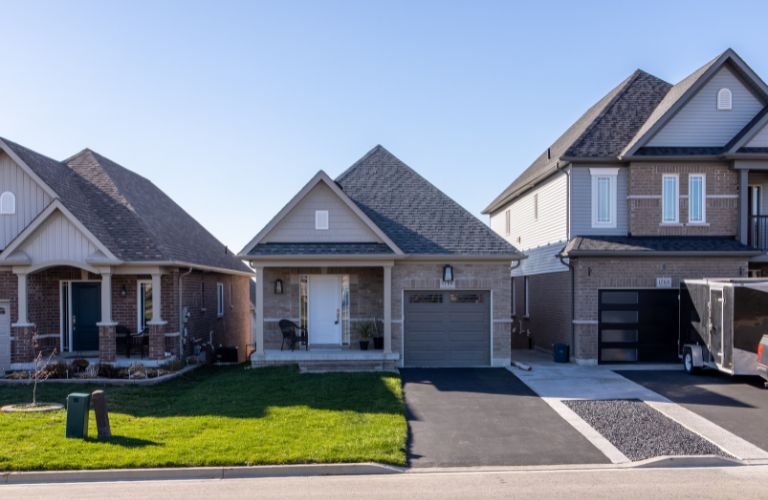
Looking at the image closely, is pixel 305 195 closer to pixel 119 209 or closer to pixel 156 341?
pixel 156 341

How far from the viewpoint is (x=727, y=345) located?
14.6 meters

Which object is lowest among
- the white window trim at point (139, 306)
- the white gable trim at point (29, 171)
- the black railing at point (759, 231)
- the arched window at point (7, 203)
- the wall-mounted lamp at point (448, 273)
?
the white window trim at point (139, 306)

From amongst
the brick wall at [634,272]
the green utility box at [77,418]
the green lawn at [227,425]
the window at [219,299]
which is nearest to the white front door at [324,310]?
the green lawn at [227,425]

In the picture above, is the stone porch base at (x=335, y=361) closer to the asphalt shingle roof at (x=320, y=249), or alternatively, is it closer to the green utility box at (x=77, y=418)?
the asphalt shingle roof at (x=320, y=249)

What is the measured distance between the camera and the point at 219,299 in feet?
78.6

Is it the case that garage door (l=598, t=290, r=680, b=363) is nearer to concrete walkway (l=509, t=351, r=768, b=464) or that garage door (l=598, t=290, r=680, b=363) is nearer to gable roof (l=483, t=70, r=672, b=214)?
concrete walkway (l=509, t=351, r=768, b=464)

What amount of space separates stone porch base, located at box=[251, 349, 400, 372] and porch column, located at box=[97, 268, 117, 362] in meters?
3.90

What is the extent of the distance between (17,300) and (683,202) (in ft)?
65.8

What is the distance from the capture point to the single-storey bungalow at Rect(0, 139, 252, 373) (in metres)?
16.3

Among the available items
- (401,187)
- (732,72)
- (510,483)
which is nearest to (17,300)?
(401,187)

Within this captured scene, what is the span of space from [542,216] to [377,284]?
23.3 feet

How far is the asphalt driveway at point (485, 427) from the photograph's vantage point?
9.12 m

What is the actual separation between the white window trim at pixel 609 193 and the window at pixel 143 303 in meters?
14.1

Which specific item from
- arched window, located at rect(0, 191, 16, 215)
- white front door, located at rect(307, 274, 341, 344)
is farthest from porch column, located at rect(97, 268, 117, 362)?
white front door, located at rect(307, 274, 341, 344)
